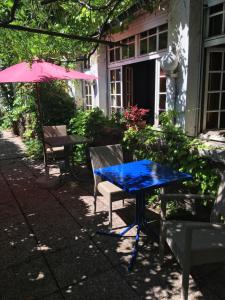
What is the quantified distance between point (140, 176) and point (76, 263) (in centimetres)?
131

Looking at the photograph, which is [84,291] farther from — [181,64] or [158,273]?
[181,64]

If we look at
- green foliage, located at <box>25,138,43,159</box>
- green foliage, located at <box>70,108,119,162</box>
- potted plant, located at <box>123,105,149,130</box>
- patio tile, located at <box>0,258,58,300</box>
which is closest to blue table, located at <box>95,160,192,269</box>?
patio tile, located at <box>0,258,58,300</box>

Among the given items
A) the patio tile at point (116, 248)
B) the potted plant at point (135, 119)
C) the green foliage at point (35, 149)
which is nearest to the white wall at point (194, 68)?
the potted plant at point (135, 119)

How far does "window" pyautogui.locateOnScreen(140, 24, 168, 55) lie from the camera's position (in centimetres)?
611

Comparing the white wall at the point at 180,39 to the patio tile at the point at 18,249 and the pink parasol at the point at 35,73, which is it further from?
the patio tile at the point at 18,249

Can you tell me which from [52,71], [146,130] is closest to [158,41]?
[146,130]

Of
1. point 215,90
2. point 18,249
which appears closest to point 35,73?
point 18,249

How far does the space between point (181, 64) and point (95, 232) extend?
3530 millimetres

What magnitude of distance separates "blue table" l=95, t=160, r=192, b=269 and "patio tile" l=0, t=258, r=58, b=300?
0.94 metres

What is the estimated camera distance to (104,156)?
4.62m

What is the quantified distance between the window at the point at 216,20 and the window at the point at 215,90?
14.4 inches

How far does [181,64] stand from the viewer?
5.23 metres

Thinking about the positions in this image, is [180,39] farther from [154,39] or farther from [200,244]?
[200,244]

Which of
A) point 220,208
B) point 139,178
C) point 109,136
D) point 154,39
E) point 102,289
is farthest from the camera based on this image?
point 154,39
